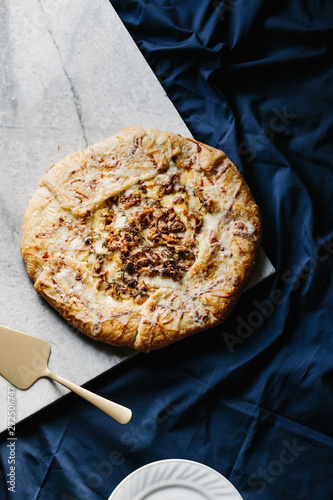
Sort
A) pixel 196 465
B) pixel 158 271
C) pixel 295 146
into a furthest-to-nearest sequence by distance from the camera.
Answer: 1. pixel 295 146
2. pixel 158 271
3. pixel 196 465

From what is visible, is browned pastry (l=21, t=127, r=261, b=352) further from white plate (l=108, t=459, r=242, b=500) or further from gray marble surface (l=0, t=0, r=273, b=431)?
white plate (l=108, t=459, r=242, b=500)

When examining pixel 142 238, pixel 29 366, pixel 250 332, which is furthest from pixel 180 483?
pixel 142 238

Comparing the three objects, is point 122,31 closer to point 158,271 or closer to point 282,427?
point 158,271

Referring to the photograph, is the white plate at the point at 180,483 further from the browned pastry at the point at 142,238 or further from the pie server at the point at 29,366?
the browned pastry at the point at 142,238

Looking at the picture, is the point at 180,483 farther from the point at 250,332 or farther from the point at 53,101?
the point at 53,101

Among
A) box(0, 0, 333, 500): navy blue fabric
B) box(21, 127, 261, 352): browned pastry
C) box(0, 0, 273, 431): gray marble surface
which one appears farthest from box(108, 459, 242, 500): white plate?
box(0, 0, 273, 431): gray marble surface

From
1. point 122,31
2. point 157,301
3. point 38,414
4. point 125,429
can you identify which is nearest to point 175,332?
point 157,301
